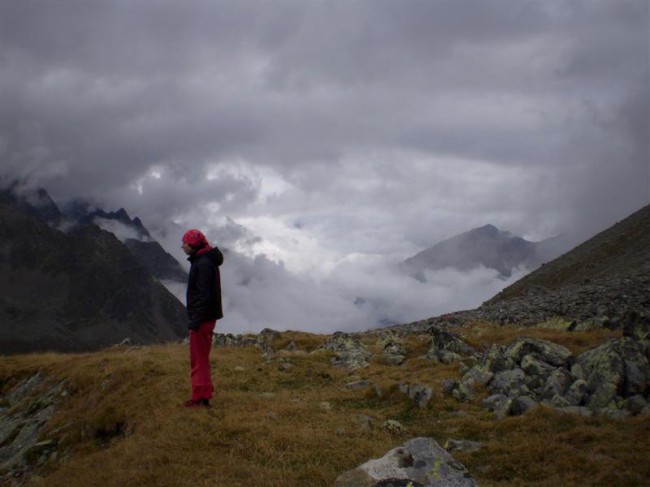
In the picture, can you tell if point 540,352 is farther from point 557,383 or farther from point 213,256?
point 213,256

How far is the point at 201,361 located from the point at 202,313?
1.30 m

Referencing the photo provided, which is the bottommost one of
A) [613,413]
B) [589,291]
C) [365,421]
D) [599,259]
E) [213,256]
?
[613,413]

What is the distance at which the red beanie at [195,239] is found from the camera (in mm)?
15125

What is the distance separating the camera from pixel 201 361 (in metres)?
14.6

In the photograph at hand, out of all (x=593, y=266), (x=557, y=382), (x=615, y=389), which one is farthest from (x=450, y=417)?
(x=593, y=266)

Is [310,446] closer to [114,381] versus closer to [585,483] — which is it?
[585,483]

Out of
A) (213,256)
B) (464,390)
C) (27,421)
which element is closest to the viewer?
(213,256)

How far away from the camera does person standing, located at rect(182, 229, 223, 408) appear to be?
14586mm

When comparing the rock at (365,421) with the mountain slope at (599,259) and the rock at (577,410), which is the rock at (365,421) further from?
the mountain slope at (599,259)

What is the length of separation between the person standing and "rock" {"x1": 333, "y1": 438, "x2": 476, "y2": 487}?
5.77 metres

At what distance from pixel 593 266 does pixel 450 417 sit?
70.7 meters

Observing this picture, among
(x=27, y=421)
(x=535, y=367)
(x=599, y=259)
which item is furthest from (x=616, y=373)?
(x=599, y=259)

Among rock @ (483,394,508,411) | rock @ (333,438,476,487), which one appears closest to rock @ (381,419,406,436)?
rock @ (333,438,476,487)

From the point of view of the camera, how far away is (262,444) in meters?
11.8
